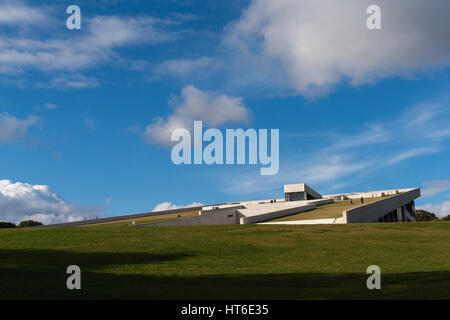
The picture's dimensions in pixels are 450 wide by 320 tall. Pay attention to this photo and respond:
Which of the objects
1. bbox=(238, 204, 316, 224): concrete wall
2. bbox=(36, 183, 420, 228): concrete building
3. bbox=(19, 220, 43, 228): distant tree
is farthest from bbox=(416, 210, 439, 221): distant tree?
bbox=(19, 220, 43, 228): distant tree

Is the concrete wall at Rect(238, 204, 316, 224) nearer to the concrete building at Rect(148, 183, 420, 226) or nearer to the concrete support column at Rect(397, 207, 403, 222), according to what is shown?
the concrete building at Rect(148, 183, 420, 226)

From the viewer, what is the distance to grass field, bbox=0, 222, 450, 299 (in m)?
12.8

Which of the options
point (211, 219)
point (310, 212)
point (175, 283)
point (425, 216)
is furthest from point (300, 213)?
point (425, 216)

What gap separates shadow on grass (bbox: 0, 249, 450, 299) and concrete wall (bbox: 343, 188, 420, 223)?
81.0 ft

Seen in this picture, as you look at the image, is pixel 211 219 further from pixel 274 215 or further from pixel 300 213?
pixel 300 213

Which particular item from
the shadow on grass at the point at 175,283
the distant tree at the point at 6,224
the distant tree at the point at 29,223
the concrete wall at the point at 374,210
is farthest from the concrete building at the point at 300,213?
the shadow on grass at the point at 175,283

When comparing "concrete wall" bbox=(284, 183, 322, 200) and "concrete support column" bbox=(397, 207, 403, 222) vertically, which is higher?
"concrete wall" bbox=(284, 183, 322, 200)

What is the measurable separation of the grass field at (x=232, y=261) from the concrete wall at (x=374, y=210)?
24.5 feet

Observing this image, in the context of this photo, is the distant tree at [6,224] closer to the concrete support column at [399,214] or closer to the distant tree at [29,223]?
the distant tree at [29,223]

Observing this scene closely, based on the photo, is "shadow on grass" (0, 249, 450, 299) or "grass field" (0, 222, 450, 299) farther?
"grass field" (0, 222, 450, 299)

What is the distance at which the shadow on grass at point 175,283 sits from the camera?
1195 centimetres

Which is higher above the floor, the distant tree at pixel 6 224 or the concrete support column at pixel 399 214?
the concrete support column at pixel 399 214
